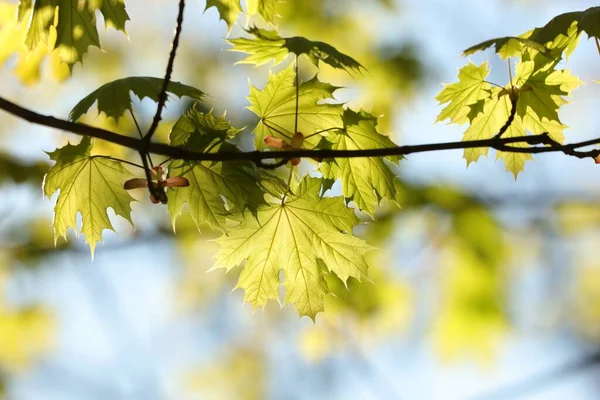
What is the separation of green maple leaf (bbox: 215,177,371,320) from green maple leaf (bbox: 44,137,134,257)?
0.34 metres

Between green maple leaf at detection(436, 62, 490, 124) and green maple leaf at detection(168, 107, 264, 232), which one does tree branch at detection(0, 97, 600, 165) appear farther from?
green maple leaf at detection(436, 62, 490, 124)

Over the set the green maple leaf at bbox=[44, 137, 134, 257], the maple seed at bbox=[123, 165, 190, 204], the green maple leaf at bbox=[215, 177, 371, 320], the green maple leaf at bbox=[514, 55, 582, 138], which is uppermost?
the green maple leaf at bbox=[514, 55, 582, 138]

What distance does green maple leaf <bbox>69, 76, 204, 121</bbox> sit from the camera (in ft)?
4.79

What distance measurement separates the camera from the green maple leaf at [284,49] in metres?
1.53

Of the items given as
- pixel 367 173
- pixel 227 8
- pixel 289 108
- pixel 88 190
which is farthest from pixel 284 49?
pixel 88 190

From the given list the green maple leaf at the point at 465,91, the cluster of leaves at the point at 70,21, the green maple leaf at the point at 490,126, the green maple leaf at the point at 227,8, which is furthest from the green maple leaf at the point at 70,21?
the green maple leaf at the point at 490,126

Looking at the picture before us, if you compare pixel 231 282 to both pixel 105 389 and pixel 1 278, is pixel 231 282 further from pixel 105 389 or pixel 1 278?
pixel 105 389

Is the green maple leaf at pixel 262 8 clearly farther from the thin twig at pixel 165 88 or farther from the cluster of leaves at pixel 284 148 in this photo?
the thin twig at pixel 165 88

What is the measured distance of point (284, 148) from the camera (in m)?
1.51

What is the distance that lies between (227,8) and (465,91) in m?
0.77

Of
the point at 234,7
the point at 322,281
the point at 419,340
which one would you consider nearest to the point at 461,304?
the point at 419,340

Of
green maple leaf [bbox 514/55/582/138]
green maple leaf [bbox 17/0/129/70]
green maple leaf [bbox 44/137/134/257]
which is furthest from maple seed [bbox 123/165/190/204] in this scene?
green maple leaf [bbox 514/55/582/138]

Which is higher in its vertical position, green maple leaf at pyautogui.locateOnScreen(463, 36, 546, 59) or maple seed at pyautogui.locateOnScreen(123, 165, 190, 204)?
green maple leaf at pyautogui.locateOnScreen(463, 36, 546, 59)

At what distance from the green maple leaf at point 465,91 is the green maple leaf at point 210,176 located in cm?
65
